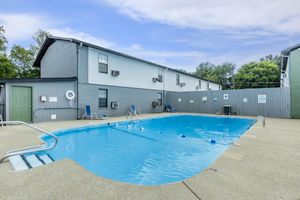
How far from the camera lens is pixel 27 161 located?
340cm

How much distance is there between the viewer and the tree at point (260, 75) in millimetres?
26906

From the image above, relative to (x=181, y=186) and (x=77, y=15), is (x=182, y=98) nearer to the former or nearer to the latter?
(x=77, y=15)

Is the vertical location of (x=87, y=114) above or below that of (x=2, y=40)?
below

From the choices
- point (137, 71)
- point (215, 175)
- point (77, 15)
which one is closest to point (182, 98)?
point (137, 71)

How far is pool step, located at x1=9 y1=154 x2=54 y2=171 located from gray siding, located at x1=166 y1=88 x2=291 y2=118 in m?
13.6

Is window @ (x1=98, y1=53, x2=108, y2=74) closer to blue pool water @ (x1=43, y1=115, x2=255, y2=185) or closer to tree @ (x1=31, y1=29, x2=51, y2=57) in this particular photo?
blue pool water @ (x1=43, y1=115, x2=255, y2=185)

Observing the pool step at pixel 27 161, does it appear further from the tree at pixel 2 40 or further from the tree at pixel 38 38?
the tree at pixel 38 38

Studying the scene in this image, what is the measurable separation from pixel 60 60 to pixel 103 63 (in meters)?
3.12

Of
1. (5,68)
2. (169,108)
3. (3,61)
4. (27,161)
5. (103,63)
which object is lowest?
(27,161)

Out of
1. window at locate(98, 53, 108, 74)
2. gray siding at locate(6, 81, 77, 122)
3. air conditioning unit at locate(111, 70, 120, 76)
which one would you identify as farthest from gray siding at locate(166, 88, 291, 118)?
gray siding at locate(6, 81, 77, 122)

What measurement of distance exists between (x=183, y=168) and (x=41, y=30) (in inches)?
992

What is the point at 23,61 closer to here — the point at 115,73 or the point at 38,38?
the point at 38,38

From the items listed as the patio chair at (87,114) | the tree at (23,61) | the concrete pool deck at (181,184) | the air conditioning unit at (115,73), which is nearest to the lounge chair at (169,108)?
the air conditioning unit at (115,73)

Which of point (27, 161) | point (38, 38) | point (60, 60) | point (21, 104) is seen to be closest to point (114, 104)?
point (60, 60)
